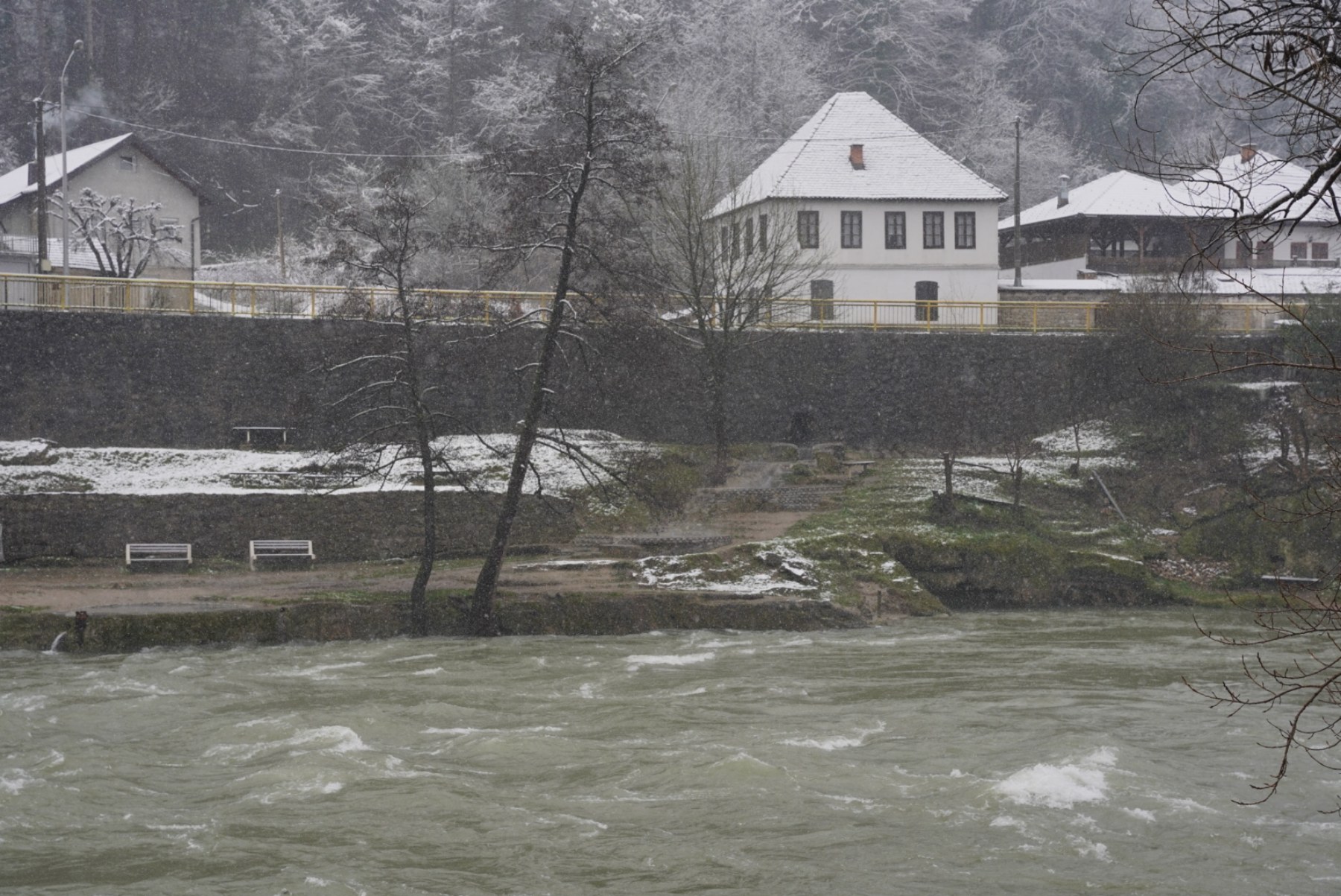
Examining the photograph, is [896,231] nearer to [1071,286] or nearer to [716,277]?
[1071,286]

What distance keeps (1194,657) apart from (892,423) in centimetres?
1665

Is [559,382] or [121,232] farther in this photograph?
[121,232]

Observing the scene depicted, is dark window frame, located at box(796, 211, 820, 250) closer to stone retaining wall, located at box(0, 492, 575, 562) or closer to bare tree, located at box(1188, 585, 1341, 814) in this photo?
stone retaining wall, located at box(0, 492, 575, 562)

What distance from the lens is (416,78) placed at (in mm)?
57375

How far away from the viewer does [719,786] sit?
40.4 feet

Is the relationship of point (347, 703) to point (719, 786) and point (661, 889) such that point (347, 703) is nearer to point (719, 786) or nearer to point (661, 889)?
point (719, 786)

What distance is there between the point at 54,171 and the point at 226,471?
21625 mm

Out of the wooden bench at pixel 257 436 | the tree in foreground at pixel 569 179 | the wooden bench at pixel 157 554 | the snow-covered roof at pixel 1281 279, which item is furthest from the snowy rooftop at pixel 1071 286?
the wooden bench at pixel 157 554

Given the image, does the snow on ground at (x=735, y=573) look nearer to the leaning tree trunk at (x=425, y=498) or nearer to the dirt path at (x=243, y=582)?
the dirt path at (x=243, y=582)

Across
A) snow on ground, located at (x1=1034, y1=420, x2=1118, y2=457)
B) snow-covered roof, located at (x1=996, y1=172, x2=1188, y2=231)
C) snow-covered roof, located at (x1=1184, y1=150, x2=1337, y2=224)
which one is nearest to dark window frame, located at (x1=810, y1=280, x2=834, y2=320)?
snow on ground, located at (x1=1034, y1=420, x2=1118, y2=457)

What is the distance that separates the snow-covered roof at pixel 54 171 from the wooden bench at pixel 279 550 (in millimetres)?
23166

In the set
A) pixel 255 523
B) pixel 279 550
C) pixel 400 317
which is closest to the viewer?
pixel 400 317

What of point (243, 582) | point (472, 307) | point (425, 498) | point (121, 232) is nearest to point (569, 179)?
point (472, 307)

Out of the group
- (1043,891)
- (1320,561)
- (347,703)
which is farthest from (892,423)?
(1043,891)
